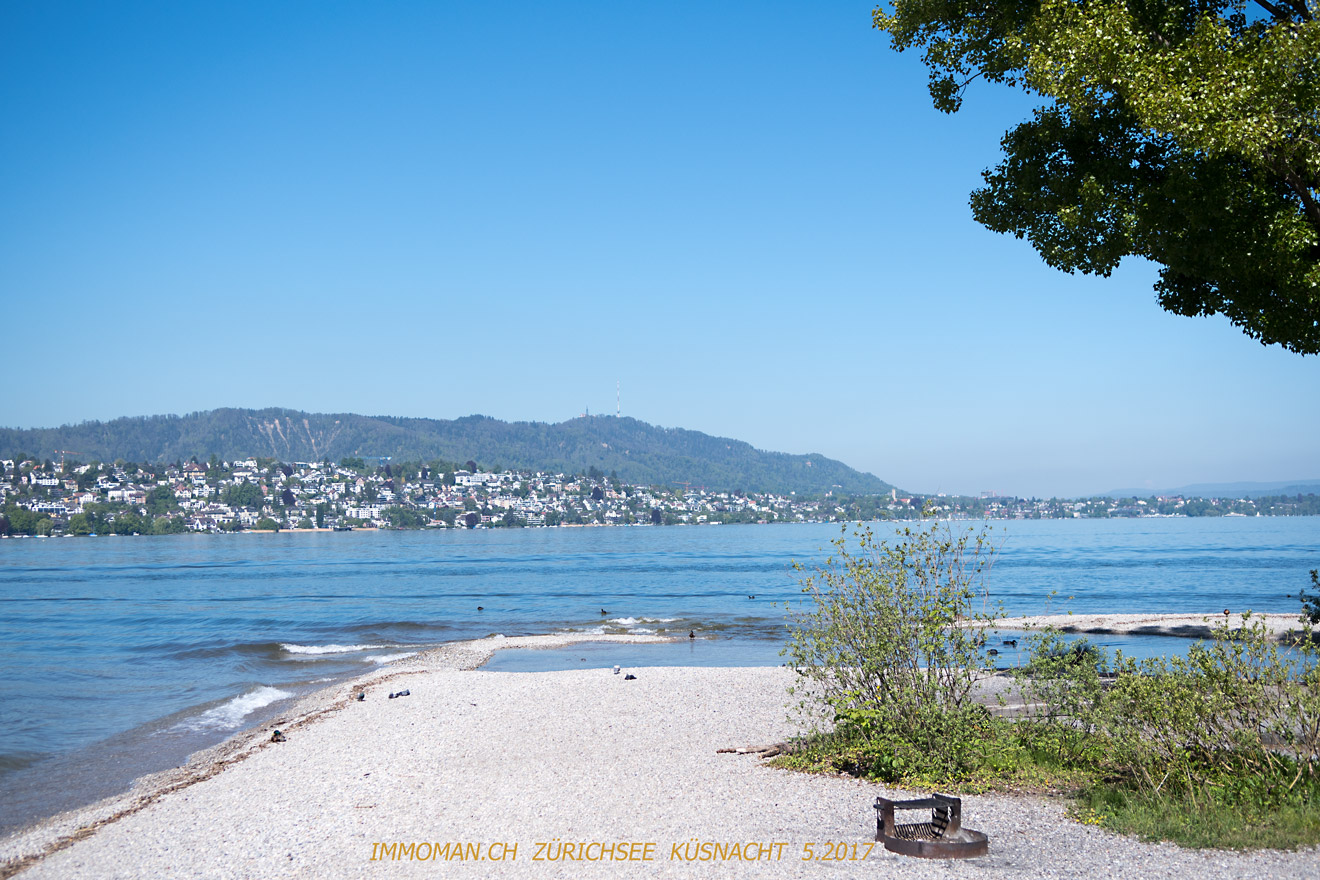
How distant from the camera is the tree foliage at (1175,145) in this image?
6531 millimetres

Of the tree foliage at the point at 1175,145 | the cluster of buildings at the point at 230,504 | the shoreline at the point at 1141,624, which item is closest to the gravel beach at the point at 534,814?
the tree foliage at the point at 1175,145

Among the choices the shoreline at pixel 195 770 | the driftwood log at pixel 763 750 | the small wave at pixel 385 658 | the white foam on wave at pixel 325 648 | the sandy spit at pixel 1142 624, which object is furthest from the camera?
the sandy spit at pixel 1142 624

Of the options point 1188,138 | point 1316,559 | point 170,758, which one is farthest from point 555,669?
point 1316,559

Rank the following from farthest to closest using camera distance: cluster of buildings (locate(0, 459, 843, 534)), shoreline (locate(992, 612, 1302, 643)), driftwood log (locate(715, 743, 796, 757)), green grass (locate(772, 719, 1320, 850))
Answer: cluster of buildings (locate(0, 459, 843, 534)) → shoreline (locate(992, 612, 1302, 643)) → driftwood log (locate(715, 743, 796, 757)) → green grass (locate(772, 719, 1320, 850))

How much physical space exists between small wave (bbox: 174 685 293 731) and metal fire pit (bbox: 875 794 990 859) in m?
12.6

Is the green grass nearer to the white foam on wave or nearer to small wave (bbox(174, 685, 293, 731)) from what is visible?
small wave (bbox(174, 685, 293, 731))

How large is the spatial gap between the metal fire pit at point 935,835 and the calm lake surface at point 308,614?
208 centimetres

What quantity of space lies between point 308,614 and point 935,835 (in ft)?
116

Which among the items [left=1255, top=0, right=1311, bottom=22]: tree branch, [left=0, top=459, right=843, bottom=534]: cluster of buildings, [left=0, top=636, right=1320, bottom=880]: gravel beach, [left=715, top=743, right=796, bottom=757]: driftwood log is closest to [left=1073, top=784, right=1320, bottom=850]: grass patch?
[left=0, top=636, right=1320, bottom=880]: gravel beach

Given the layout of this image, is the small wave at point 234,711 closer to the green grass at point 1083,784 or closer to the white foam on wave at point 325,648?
the white foam on wave at point 325,648

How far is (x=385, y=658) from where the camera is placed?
79.7ft

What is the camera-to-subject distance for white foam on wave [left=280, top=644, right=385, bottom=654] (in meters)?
26.0

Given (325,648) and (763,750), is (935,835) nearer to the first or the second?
(763,750)

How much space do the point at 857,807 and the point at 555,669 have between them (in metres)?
14.6
